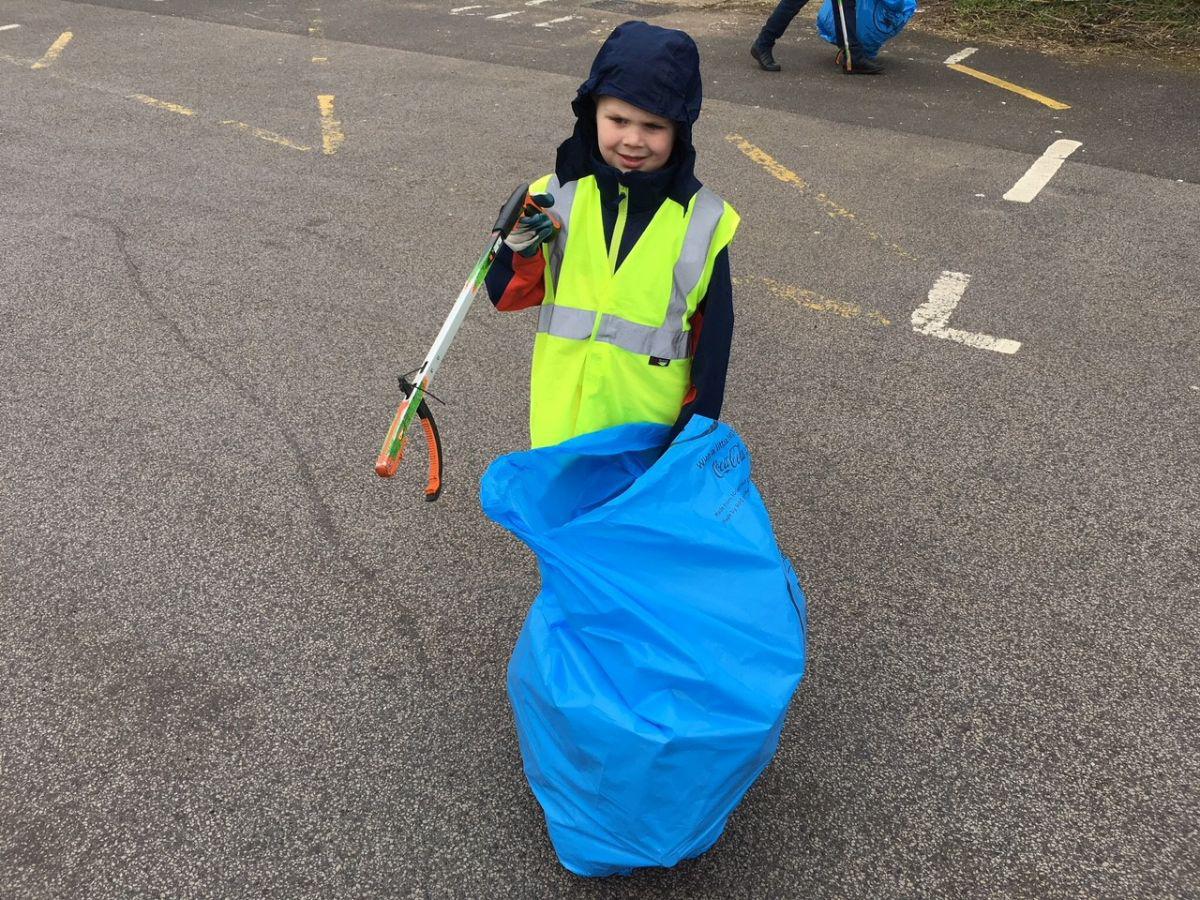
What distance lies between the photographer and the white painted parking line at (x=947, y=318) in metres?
4.43

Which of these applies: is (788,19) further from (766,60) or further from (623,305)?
(623,305)

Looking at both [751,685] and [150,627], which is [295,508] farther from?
[751,685]

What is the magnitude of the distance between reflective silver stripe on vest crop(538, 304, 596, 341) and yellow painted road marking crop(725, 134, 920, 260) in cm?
345

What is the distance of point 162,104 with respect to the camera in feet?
25.0

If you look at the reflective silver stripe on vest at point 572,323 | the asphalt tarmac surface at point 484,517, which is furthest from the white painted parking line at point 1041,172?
the reflective silver stripe on vest at point 572,323

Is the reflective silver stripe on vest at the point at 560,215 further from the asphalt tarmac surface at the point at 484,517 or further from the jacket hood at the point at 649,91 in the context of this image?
the asphalt tarmac surface at the point at 484,517

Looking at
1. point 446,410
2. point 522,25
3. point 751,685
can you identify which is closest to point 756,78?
point 522,25

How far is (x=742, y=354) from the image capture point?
437 centimetres

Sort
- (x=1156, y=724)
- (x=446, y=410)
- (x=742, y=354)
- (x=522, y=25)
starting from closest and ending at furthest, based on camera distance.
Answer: (x=1156, y=724)
(x=446, y=410)
(x=742, y=354)
(x=522, y=25)

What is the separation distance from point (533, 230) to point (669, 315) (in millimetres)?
353

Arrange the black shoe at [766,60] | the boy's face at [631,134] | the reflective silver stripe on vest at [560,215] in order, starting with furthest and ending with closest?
the black shoe at [766,60] < the reflective silver stripe on vest at [560,215] < the boy's face at [631,134]

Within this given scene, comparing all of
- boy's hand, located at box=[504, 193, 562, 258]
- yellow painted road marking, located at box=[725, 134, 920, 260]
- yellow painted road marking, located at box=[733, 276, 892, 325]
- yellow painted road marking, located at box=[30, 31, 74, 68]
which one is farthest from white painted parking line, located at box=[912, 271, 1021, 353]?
yellow painted road marking, located at box=[30, 31, 74, 68]

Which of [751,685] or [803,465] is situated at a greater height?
[751,685]

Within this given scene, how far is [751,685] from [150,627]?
1.87 metres
